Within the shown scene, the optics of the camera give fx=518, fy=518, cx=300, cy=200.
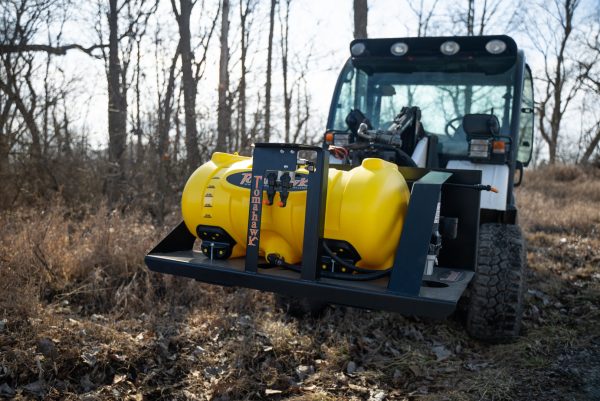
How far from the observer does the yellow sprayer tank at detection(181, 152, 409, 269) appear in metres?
2.62

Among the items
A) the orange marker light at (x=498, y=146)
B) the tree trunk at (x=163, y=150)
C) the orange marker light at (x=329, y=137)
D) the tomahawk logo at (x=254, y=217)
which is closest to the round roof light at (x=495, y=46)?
the orange marker light at (x=498, y=146)

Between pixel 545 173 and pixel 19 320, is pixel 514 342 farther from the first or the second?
pixel 545 173

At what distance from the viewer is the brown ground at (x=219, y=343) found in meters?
3.16

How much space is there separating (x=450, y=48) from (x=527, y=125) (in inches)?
55.2

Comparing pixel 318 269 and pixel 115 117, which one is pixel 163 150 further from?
pixel 318 269

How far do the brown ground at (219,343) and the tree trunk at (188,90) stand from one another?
353 cm

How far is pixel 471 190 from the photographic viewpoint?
10.2 ft

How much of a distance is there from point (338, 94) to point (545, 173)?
47.8 feet

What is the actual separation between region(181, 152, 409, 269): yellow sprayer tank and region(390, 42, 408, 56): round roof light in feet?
7.05

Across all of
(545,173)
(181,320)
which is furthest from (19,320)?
(545,173)

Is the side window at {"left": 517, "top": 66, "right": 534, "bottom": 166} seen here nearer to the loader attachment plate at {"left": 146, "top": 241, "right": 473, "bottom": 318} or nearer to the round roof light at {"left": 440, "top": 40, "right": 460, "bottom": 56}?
the round roof light at {"left": 440, "top": 40, "right": 460, "bottom": 56}

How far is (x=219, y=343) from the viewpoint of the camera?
3.75 meters

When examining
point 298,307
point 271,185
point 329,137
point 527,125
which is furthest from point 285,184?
point 527,125

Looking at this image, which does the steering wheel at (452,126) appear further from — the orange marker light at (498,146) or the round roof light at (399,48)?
the round roof light at (399,48)
